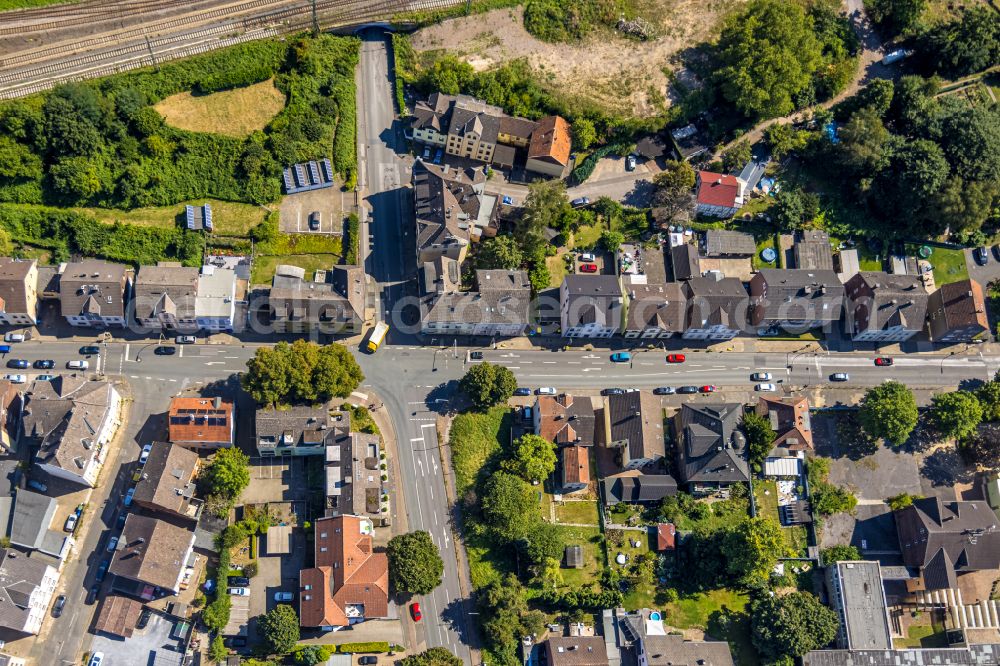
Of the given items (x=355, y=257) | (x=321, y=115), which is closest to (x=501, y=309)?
(x=355, y=257)

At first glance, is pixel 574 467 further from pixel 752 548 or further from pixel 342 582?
pixel 342 582

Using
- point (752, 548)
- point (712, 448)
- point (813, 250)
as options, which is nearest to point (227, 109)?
point (712, 448)

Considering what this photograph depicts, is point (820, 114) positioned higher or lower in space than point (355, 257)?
higher

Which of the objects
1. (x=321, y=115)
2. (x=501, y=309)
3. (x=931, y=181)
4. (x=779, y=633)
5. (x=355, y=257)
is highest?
(x=321, y=115)

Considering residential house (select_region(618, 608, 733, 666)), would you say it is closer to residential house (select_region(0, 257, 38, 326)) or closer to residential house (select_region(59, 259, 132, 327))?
residential house (select_region(59, 259, 132, 327))

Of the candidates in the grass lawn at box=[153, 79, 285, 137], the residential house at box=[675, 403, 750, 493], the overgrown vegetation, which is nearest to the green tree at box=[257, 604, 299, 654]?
the residential house at box=[675, 403, 750, 493]

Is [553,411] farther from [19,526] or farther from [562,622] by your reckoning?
[19,526]

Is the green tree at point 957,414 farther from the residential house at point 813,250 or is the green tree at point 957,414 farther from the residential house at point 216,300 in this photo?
the residential house at point 216,300
